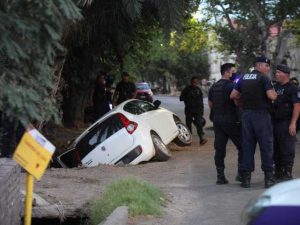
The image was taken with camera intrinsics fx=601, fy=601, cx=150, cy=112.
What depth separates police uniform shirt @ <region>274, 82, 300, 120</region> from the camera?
9.05m

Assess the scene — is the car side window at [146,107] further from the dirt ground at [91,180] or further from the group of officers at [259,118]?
the group of officers at [259,118]

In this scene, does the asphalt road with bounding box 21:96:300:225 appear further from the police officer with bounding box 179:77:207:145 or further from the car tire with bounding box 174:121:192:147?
the police officer with bounding box 179:77:207:145

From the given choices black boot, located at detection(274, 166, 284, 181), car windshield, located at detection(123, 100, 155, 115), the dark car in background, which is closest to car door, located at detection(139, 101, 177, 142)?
car windshield, located at detection(123, 100, 155, 115)

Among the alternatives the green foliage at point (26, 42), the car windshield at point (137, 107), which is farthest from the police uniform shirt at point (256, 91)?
the green foliage at point (26, 42)

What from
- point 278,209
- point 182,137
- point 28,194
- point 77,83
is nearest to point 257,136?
point 28,194

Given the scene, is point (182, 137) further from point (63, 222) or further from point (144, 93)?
point (144, 93)

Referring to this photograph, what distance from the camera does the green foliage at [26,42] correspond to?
407cm

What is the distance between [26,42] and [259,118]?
5.09 meters

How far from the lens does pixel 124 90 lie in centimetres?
1709

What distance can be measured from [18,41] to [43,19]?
0.28m

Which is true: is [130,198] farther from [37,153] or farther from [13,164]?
[37,153]

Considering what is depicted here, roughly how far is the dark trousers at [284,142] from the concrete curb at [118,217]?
3.15 metres

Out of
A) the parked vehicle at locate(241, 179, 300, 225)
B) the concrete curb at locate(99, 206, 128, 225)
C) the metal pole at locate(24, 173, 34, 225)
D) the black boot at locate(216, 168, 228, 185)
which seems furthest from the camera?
the black boot at locate(216, 168, 228, 185)

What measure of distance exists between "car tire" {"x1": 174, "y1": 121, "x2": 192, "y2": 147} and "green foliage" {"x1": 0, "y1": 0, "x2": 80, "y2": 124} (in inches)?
402
